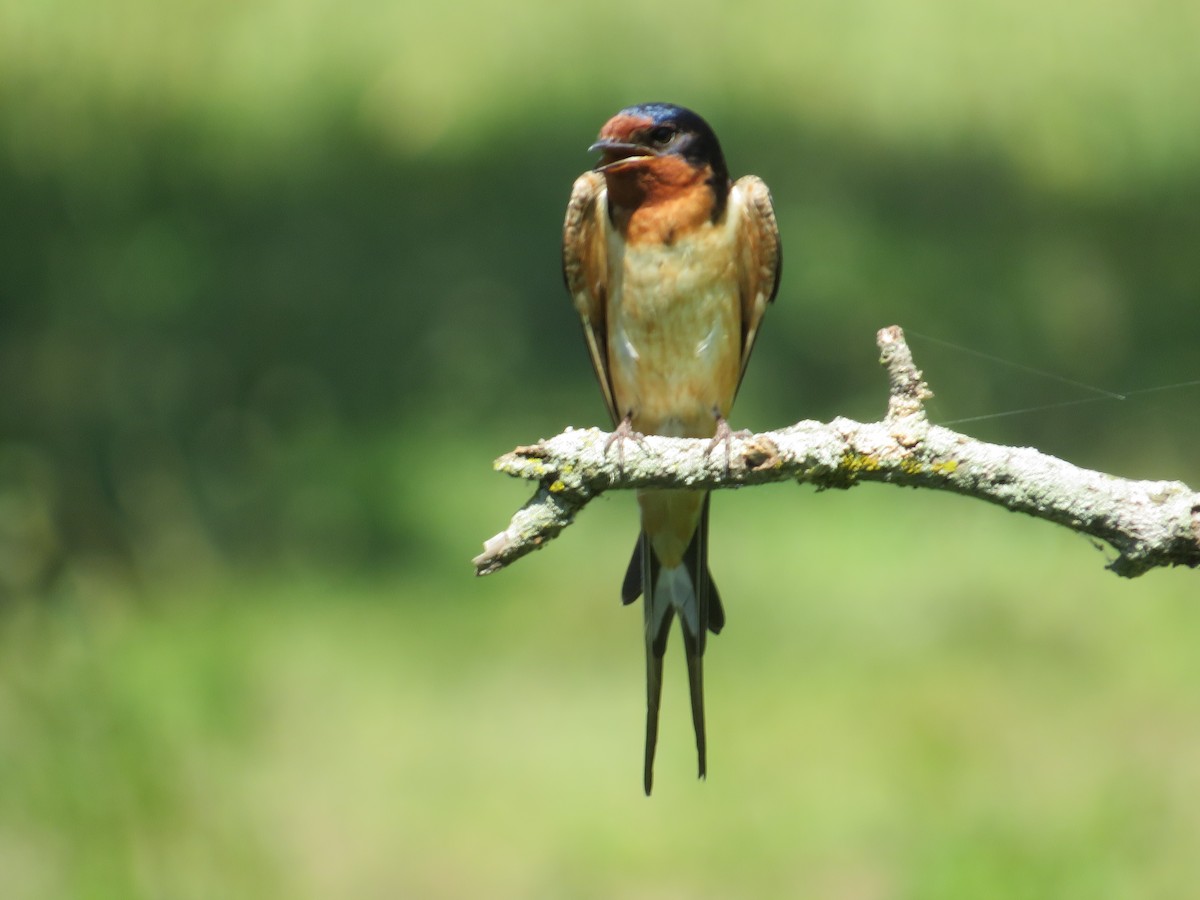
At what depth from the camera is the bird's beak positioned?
4078mm

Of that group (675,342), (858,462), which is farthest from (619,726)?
(858,462)

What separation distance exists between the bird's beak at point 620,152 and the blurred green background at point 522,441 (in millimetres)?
1665

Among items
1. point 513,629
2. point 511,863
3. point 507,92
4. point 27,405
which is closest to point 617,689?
point 513,629

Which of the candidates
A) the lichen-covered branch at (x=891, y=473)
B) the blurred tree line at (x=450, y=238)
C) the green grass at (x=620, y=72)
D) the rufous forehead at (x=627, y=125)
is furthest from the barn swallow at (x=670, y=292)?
the green grass at (x=620, y=72)

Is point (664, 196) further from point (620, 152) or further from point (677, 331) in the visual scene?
point (677, 331)

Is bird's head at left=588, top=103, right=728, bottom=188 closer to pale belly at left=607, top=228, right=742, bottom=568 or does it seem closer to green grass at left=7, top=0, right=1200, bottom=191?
pale belly at left=607, top=228, right=742, bottom=568

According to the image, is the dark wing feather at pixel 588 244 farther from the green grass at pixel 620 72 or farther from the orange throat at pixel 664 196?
the green grass at pixel 620 72

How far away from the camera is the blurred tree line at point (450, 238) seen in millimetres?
6234

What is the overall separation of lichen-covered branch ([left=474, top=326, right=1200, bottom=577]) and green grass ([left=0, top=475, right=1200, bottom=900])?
5.36 ft

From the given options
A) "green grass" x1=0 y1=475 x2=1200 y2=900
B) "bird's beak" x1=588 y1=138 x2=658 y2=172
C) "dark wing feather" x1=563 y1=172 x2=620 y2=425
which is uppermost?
"bird's beak" x1=588 y1=138 x2=658 y2=172

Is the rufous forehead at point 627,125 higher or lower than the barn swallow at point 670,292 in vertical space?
higher

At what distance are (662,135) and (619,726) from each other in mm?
2033

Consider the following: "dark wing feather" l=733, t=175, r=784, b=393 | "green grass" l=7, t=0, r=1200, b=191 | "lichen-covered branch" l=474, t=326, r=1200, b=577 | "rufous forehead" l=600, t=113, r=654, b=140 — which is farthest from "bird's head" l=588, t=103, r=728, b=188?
"green grass" l=7, t=0, r=1200, b=191

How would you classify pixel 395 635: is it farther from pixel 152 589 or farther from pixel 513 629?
pixel 152 589
